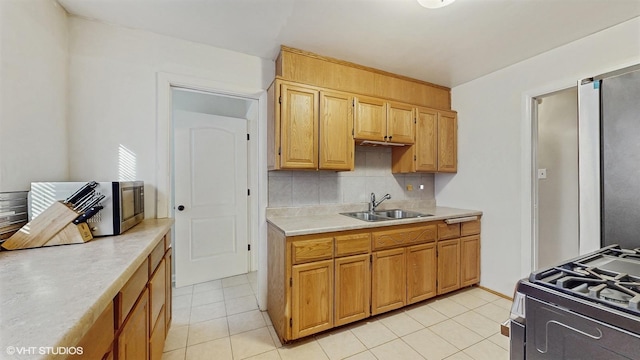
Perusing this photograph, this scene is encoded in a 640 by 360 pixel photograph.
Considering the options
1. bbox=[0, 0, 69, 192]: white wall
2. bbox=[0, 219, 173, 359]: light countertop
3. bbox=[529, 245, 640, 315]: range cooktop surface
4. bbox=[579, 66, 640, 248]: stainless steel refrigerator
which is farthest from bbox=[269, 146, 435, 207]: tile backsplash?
bbox=[529, 245, 640, 315]: range cooktop surface

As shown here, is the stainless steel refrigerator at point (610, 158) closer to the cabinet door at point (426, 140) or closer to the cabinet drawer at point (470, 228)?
the cabinet drawer at point (470, 228)

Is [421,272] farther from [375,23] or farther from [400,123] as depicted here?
[375,23]

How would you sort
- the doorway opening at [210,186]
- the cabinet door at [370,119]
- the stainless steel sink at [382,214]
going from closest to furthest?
1. the cabinet door at [370,119]
2. the stainless steel sink at [382,214]
3. the doorway opening at [210,186]

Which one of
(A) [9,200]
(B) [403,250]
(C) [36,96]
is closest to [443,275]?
(B) [403,250]

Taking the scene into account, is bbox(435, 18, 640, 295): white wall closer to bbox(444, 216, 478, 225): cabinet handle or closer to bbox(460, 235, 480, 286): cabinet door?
bbox(460, 235, 480, 286): cabinet door

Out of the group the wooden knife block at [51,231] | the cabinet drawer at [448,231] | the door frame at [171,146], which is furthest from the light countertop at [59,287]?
the cabinet drawer at [448,231]

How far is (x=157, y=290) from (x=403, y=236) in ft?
6.04

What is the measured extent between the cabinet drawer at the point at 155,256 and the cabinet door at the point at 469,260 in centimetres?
267

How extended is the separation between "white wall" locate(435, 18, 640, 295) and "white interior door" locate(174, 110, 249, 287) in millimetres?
2687

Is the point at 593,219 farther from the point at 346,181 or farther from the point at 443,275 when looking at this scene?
the point at 346,181

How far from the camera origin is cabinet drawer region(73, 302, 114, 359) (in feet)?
2.13

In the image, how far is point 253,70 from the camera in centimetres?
225

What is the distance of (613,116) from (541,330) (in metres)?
1.15

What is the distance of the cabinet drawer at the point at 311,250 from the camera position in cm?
177
